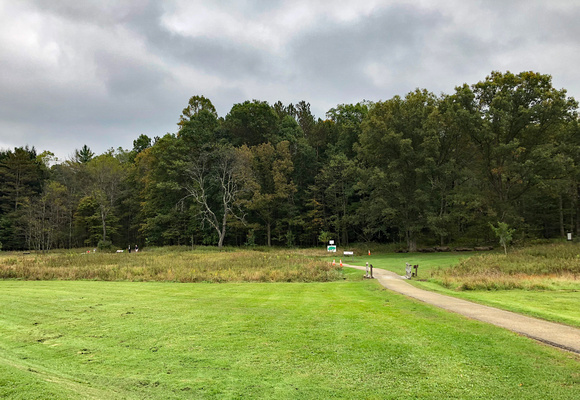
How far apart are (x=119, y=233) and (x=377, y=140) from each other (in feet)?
176

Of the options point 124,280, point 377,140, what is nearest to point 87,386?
point 124,280

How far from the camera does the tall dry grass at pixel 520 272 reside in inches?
Result: 578

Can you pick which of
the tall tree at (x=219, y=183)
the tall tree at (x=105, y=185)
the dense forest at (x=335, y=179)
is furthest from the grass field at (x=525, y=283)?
the tall tree at (x=105, y=185)

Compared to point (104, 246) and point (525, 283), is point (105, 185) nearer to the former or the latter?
point (104, 246)

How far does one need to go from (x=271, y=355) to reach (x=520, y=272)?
19.0 m

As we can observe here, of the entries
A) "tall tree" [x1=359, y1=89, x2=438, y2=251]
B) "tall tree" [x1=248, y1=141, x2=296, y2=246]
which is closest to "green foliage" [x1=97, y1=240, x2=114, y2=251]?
"tall tree" [x1=248, y1=141, x2=296, y2=246]

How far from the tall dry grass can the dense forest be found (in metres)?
14.7

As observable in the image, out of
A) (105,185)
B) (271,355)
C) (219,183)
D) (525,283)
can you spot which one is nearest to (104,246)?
A: (105,185)

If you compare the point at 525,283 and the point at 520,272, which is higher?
the point at 525,283

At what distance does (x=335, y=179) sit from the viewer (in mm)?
53875

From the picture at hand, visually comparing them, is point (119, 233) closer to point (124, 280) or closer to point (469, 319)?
point (124, 280)

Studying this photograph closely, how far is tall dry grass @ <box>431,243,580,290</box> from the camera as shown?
1469 centimetres

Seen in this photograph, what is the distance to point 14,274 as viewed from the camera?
2103 centimetres

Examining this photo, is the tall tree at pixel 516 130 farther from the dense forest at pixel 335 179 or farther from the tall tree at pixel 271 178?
the tall tree at pixel 271 178
